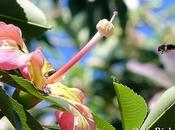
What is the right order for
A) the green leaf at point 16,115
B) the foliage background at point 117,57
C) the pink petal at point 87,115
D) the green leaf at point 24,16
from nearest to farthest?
the green leaf at point 16,115 → the pink petal at point 87,115 → the green leaf at point 24,16 → the foliage background at point 117,57

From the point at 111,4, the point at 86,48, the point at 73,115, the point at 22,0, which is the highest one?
the point at 111,4

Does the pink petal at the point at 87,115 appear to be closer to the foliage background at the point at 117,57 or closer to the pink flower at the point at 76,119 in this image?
the pink flower at the point at 76,119

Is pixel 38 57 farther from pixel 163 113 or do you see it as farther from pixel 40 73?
pixel 163 113

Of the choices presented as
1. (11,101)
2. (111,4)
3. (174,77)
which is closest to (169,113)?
(11,101)

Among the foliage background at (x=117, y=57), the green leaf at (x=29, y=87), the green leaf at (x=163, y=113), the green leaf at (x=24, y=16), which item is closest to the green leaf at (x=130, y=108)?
the green leaf at (x=163, y=113)

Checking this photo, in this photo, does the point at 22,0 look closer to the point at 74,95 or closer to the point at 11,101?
the point at 74,95
